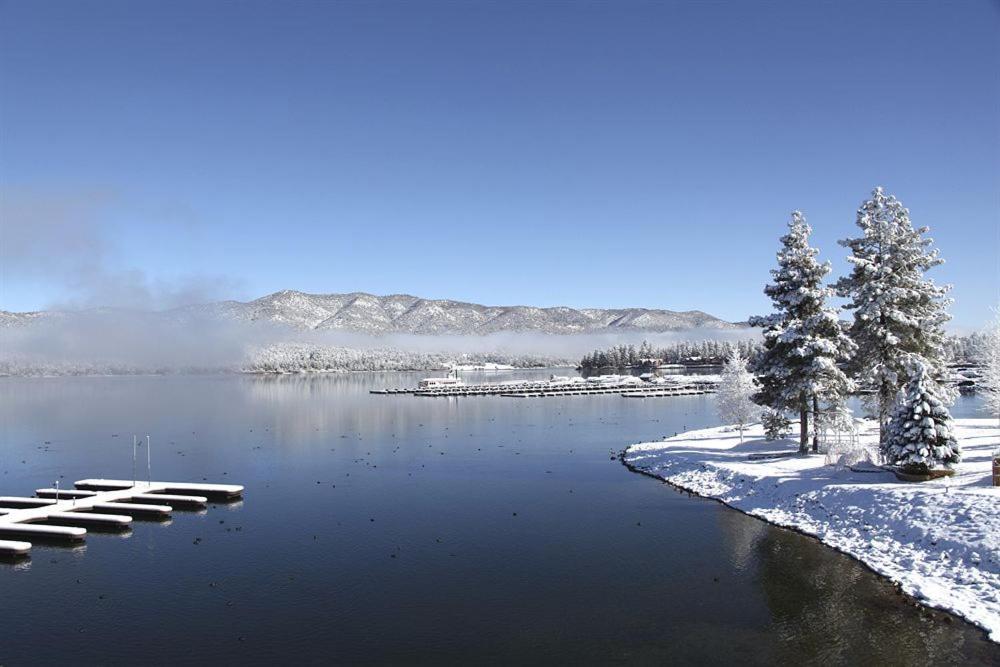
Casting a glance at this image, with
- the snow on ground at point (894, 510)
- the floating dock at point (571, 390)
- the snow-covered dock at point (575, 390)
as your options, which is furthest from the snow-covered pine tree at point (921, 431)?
the floating dock at point (571, 390)

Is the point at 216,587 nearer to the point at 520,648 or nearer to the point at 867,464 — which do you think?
the point at 520,648

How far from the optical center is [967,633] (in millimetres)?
21609

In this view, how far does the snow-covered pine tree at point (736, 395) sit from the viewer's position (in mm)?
67812

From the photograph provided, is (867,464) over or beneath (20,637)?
over

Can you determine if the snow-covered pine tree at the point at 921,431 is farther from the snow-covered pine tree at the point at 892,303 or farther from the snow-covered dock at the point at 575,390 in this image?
the snow-covered dock at the point at 575,390

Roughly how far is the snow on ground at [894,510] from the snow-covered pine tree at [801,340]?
4.24 metres

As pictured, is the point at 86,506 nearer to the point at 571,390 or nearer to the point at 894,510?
the point at 894,510

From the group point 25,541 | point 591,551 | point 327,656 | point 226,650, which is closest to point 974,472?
point 591,551

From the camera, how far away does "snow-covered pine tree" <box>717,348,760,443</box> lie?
222ft

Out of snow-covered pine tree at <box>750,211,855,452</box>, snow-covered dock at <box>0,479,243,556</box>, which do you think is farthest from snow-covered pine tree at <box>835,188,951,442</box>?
snow-covered dock at <box>0,479,243,556</box>

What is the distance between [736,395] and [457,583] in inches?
1892

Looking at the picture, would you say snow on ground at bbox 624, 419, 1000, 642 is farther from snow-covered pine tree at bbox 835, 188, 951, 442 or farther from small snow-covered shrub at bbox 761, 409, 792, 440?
snow-covered pine tree at bbox 835, 188, 951, 442

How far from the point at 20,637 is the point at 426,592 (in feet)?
44.4

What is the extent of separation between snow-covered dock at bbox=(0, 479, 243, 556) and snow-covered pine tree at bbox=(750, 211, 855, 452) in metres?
37.4
